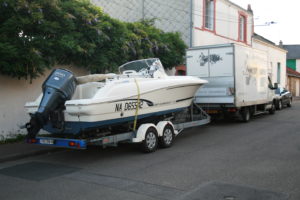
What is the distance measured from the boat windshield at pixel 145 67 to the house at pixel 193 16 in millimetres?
8228

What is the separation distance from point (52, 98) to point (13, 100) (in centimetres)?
366

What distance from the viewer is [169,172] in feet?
22.1

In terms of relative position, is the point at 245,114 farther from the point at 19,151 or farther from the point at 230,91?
the point at 19,151

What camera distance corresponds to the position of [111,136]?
7.77 metres

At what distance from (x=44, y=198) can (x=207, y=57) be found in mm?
9588

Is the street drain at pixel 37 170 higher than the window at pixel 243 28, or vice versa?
the window at pixel 243 28

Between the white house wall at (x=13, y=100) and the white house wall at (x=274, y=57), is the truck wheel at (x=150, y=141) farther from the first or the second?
the white house wall at (x=274, y=57)

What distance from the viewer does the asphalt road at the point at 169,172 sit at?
5.50 metres

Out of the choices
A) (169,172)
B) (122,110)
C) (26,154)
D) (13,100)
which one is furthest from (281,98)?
(26,154)

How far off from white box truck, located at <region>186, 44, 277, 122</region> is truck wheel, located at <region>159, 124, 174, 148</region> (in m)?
4.38

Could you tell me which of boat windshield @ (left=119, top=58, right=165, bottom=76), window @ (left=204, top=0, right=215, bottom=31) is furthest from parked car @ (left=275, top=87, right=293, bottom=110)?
boat windshield @ (left=119, top=58, right=165, bottom=76)

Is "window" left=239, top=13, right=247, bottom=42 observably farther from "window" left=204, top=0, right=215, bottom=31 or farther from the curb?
the curb

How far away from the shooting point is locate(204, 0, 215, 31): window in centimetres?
2109

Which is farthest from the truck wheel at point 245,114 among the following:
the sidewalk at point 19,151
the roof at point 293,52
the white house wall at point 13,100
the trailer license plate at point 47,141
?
the roof at point 293,52
